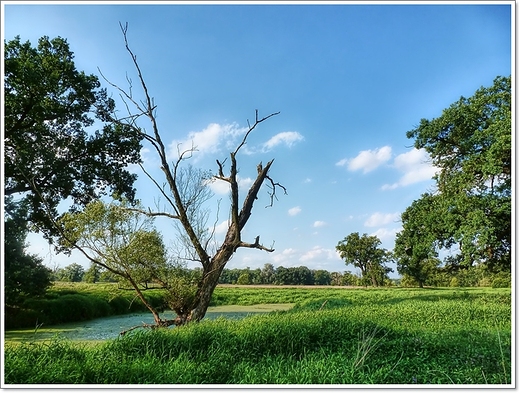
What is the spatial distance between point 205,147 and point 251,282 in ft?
9.20

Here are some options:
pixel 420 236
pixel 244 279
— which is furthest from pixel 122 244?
pixel 420 236

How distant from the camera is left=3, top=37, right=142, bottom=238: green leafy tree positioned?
5.74 metres

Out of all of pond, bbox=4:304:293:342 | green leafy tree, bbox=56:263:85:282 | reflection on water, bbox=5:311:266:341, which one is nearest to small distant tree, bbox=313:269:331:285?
pond, bbox=4:304:293:342

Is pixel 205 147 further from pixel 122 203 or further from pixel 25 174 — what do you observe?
pixel 25 174

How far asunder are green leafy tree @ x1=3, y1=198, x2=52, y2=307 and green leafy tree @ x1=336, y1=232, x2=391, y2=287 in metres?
7.59

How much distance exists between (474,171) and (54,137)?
7.58 m

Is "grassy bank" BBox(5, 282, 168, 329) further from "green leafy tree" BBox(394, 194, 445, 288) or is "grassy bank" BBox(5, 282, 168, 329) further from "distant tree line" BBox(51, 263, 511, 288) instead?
"green leafy tree" BBox(394, 194, 445, 288)

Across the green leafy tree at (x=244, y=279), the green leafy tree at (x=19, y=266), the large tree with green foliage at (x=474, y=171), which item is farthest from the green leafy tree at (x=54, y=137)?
the large tree with green foliage at (x=474, y=171)

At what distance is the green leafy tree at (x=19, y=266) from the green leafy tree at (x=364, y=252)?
24.9 ft

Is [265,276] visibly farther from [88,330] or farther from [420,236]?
[420,236]

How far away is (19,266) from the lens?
5.10 metres
